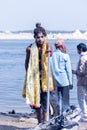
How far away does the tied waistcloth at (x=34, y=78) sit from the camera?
10.9 m

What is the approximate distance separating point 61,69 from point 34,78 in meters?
0.72

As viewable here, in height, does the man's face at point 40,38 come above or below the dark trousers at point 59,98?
above

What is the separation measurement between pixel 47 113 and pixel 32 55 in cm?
103

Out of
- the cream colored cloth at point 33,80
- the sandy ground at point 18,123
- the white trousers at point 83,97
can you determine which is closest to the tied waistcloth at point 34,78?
the cream colored cloth at point 33,80

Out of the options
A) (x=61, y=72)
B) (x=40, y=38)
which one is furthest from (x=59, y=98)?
(x=40, y=38)

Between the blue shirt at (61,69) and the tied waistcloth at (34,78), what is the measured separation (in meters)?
0.49

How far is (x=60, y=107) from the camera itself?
38.2 feet

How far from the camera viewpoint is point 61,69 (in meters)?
11.5

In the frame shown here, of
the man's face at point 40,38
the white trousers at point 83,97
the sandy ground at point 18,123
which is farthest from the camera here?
the white trousers at point 83,97

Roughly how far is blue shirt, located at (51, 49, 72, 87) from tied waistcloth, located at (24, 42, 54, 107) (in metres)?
0.49

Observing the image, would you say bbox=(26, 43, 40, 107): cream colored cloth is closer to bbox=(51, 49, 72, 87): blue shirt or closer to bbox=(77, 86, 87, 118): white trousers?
bbox=(51, 49, 72, 87): blue shirt

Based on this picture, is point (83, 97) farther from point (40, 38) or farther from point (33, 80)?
point (40, 38)

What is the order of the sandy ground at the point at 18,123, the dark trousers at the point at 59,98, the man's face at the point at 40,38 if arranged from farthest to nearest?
the sandy ground at the point at 18,123 < the dark trousers at the point at 59,98 < the man's face at the point at 40,38

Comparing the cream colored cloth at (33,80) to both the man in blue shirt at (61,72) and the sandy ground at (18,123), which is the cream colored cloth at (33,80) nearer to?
the man in blue shirt at (61,72)
